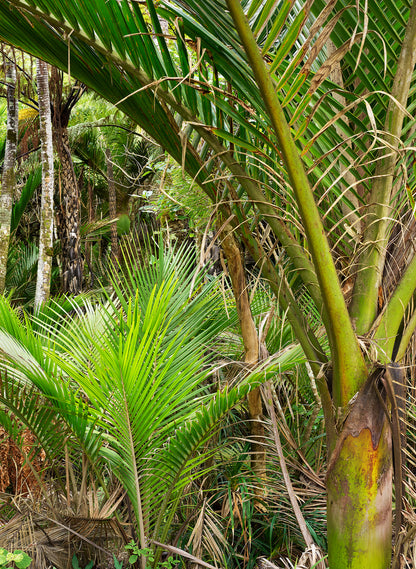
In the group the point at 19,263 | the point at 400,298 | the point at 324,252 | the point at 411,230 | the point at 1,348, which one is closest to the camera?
the point at 324,252

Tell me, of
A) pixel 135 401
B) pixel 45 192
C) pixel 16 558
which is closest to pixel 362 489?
pixel 135 401

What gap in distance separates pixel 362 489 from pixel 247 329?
3.09ft

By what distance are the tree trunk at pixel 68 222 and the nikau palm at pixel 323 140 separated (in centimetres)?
400

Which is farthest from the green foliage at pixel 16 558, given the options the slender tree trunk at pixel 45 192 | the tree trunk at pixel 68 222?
the tree trunk at pixel 68 222

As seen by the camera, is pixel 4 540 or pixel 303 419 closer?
pixel 4 540

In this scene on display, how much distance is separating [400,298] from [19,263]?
19.1 feet

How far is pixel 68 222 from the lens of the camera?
5.18 metres

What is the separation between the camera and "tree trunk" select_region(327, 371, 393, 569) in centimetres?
100

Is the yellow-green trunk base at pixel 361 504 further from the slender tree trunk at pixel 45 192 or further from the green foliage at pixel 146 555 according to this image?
the slender tree trunk at pixel 45 192

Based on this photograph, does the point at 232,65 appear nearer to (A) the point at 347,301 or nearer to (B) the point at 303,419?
(A) the point at 347,301

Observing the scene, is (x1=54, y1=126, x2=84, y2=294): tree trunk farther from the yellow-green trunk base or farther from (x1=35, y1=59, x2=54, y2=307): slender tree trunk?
the yellow-green trunk base

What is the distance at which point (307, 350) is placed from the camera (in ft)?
4.06

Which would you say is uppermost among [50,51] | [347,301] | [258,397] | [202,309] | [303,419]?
[50,51]

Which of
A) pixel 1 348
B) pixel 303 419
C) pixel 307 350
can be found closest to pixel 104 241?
pixel 303 419
